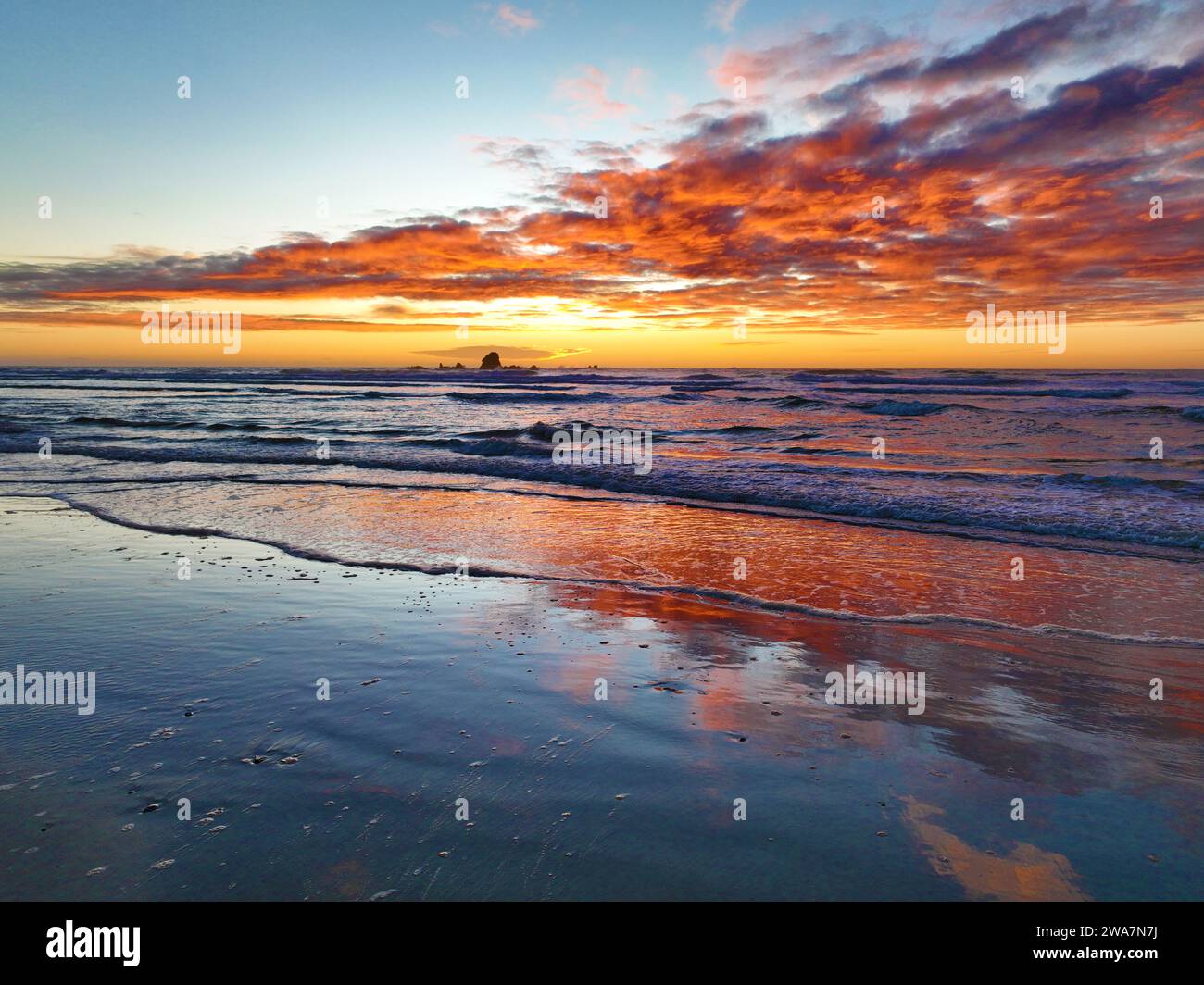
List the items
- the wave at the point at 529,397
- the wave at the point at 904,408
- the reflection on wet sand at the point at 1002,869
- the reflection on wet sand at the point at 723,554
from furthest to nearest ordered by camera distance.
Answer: the wave at the point at 529,397, the wave at the point at 904,408, the reflection on wet sand at the point at 723,554, the reflection on wet sand at the point at 1002,869

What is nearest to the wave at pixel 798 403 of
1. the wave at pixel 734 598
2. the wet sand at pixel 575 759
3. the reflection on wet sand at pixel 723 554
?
the reflection on wet sand at pixel 723 554

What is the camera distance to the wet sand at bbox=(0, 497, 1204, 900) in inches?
129

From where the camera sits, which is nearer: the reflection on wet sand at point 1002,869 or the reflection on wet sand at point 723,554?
the reflection on wet sand at point 1002,869

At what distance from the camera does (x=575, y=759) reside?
174 inches

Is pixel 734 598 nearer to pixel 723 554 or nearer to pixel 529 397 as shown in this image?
pixel 723 554

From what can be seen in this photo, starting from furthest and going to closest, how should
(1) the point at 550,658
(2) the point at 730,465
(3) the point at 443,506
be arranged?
(2) the point at 730,465, (3) the point at 443,506, (1) the point at 550,658

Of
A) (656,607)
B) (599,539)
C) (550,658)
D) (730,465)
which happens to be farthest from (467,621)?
(730,465)

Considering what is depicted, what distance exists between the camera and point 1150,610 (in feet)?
26.3

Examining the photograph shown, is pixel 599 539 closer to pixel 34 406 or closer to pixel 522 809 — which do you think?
pixel 522 809

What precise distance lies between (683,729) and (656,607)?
325 centimetres

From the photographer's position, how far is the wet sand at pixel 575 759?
3.27 m

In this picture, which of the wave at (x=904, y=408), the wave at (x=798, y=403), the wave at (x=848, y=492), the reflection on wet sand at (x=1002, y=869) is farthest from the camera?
the wave at (x=798, y=403)

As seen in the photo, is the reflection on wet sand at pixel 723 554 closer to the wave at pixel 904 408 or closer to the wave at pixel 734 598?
the wave at pixel 734 598

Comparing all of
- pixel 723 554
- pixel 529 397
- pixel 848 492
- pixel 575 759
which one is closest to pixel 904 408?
pixel 848 492
